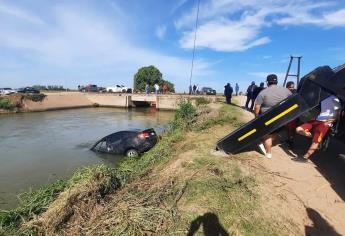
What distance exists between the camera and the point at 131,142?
15500 mm

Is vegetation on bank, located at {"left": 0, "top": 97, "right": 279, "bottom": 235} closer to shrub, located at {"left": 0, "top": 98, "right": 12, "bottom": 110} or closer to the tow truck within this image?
the tow truck

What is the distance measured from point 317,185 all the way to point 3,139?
915 inches

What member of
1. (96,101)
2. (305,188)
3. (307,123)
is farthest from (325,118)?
(96,101)

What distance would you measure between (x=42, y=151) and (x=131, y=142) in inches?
278

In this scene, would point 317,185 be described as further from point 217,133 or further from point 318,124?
point 217,133

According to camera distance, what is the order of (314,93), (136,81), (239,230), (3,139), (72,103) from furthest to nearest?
(136,81) < (72,103) < (3,139) < (314,93) < (239,230)

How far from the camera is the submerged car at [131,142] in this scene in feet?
50.0

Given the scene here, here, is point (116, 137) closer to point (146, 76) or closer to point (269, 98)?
point (269, 98)

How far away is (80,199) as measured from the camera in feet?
19.2

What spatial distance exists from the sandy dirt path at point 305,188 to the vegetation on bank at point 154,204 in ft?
1.10

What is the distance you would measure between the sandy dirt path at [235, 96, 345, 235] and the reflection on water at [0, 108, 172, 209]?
23.0 feet

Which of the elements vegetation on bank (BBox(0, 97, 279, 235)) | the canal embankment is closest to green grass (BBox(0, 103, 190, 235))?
vegetation on bank (BBox(0, 97, 279, 235))

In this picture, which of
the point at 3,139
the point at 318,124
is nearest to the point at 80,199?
the point at 318,124

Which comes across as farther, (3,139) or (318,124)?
(3,139)
